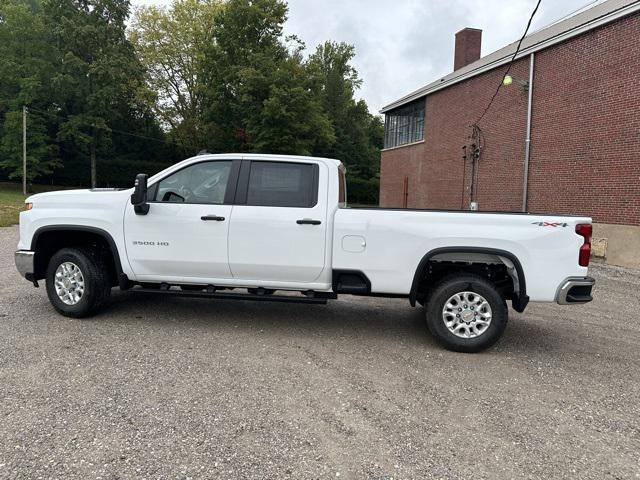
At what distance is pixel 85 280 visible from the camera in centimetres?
543

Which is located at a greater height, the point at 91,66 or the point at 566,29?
the point at 91,66

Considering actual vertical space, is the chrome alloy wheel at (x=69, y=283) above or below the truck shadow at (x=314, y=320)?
above

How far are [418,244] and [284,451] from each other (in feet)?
8.48

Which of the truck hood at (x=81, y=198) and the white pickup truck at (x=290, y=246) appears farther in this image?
the truck hood at (x=81, y=198)

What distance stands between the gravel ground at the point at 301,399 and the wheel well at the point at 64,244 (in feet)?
1.90

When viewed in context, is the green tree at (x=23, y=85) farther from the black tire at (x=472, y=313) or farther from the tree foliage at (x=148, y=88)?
the black tire at (x=472, y=313)

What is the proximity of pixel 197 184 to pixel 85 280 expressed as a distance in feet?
5.62

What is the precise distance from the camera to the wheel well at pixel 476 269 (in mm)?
4727

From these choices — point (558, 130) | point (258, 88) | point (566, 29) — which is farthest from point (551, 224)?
point (258, 88)

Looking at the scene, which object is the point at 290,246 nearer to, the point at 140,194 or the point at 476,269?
the point at 140,194

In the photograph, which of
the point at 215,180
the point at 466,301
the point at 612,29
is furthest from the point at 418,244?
the point at 612,29

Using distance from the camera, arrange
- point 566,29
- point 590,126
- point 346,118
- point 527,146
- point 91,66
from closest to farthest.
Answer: point 590,126 → point 566,29 → point 527,146 → point 91,66 → point 346,118

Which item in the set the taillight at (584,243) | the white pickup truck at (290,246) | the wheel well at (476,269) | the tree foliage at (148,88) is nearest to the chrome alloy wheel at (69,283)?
the white pickup truck at (290,246)

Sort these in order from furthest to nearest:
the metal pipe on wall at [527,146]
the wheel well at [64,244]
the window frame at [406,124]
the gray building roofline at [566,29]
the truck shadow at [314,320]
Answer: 1. the window frame at [406,124]
2. the metal pipe on wall at [527,146]
3. the gray building roofline at [566,29]
4. the wheel well at [64,244]
5. the truck shadow at [314,320]
